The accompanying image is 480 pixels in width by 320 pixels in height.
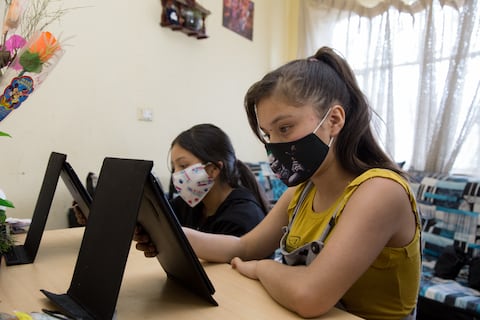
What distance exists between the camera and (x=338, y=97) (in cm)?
96

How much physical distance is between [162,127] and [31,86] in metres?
1.93

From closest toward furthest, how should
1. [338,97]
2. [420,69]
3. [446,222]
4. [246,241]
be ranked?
[338,97] < [246,241] < [446,222] < [420,69]

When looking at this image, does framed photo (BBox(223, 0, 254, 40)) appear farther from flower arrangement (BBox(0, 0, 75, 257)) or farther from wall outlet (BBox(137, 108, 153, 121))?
flower arrangement (BBox(0, 0, 75, 257))

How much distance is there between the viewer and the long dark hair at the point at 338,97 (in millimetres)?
911

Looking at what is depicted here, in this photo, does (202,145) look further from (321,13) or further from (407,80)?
(321,13)

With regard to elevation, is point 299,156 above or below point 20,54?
below

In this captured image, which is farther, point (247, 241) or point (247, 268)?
point (247, 241)

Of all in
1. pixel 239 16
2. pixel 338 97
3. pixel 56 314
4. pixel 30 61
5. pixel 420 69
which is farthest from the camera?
pixel 239 16

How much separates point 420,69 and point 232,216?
7.14ft

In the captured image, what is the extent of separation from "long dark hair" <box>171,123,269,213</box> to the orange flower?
80 cm

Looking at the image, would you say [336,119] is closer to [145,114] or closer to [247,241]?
[247,241]

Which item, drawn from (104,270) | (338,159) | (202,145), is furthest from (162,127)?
(104,270)

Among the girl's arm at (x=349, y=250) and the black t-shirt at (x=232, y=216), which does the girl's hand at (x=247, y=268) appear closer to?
the girl's arm at (x=349, y=250)

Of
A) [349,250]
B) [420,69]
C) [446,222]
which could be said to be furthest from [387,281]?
[420,69]
